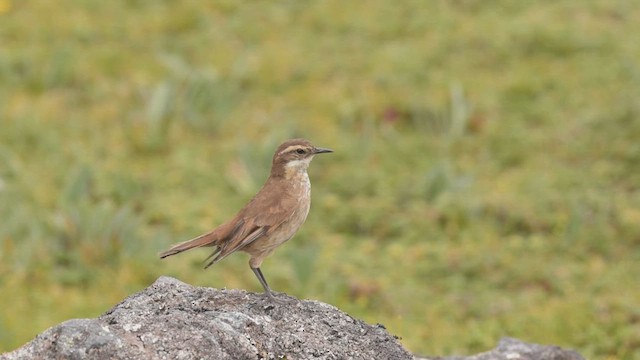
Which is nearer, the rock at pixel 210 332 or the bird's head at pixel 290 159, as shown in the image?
the rock at pixel 210 332

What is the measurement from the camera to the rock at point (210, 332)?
439 cm

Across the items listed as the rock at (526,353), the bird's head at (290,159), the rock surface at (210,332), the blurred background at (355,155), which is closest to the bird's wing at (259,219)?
the bird's head at (290,159)

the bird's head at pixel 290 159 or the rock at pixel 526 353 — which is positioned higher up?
the bird's head at pixel 290 159

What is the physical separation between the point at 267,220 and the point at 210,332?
1.21 meters

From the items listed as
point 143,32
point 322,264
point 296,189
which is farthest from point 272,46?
point 296,189

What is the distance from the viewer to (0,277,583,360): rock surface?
173 inches

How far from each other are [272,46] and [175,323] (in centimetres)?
1004

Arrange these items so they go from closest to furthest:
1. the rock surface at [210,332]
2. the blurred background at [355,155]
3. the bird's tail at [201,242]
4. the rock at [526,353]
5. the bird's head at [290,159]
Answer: the rock surface at [210,332] → the bird's tail at [201,242] → the bird's head at [290,159] → the rock at [526,353] → the blurred background at [355,155]

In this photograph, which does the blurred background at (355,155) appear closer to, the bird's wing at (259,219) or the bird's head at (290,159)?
the bird's head at (290,159)

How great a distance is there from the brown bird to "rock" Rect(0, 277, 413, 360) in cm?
53

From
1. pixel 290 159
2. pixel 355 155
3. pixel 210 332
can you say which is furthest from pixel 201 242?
pixel 355 155

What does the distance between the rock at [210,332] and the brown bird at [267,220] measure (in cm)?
53

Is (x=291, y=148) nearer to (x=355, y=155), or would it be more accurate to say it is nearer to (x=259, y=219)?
(x=259, y=219)

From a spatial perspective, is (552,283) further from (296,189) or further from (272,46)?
(272,46)
